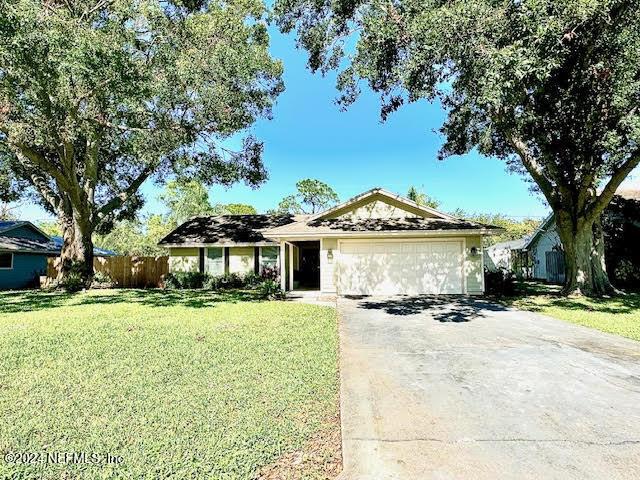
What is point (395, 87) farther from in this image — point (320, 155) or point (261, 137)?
point (320, 155)

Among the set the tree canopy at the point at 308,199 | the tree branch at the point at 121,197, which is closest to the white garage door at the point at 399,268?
the tree branch at the point at 121,197

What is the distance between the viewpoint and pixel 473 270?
15523 mm

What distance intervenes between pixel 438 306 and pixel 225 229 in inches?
521

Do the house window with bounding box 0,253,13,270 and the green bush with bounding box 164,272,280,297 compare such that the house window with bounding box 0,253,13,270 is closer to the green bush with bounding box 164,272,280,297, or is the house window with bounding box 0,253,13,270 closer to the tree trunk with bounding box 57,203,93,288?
the tree trunk with bounding box 57,203,93,288

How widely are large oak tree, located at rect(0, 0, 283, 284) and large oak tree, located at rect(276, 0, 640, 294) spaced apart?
111 inches

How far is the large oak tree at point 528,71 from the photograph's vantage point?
8.80 m

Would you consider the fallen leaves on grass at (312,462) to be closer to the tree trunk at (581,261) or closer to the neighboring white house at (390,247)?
the neighboring white house at (390,247)

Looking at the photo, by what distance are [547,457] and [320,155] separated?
33.7m

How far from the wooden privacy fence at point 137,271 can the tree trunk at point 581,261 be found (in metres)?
19.0

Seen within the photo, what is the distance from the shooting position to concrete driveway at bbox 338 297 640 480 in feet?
10.2

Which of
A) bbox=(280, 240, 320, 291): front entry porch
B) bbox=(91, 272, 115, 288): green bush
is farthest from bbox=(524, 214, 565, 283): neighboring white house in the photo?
bbox=(91, 272, 115, 288): green bush

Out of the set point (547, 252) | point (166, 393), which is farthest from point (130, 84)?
point (547, 252)

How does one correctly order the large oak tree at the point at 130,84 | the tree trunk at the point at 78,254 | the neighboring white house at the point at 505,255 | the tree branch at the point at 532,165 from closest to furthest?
the large oak tree at the point at 130,84 < the tree branch at the point at 532,165 < the tree trunk at the point at 78,254 < the neighboring white house at the point at 505,255

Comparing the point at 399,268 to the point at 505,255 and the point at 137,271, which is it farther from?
the point at 505,255
